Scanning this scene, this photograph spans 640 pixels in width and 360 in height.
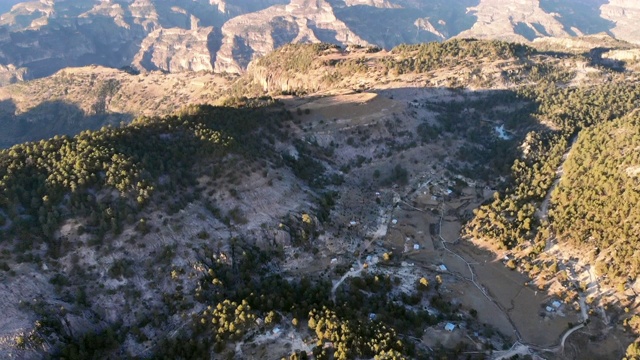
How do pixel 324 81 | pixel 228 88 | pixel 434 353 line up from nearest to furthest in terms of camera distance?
pixel 434 353 → pixel 324 81 → pixel 228 88

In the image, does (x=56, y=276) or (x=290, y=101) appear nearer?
(x=56, y=276)

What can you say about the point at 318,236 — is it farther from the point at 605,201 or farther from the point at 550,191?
the point at 605,201

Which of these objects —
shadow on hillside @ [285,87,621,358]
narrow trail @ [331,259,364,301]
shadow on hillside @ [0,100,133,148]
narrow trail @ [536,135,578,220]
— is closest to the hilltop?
narrow trail @ [331,259,364,301]

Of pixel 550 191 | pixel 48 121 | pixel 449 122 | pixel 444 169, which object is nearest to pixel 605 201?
pixel 550 191

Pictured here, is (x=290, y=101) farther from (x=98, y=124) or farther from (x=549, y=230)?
(x=98, y=124)

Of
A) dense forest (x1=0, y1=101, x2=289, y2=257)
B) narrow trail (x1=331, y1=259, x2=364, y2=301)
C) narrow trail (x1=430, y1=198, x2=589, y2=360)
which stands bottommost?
narrow trail (x1=430, y1=198, x2=589, y2=360)

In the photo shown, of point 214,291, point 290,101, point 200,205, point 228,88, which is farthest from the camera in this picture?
point 228,88

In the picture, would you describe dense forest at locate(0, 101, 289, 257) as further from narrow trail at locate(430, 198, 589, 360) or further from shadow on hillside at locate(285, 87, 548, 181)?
narrow trail at locate(430, 198, 589, 360)

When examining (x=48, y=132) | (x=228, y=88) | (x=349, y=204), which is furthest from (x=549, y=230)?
(x=48, y=132)
